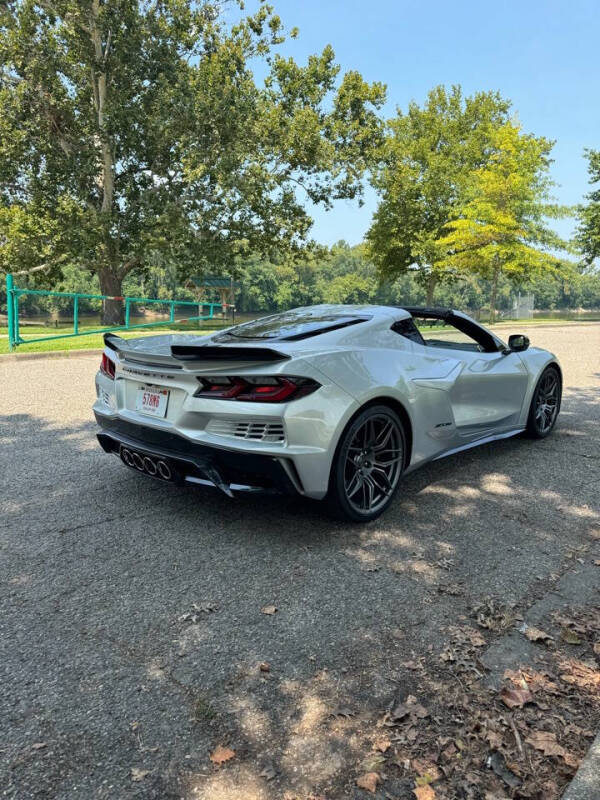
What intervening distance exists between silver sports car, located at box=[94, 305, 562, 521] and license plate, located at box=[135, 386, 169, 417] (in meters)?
0.01

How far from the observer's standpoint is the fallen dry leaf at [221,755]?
69.6 inches

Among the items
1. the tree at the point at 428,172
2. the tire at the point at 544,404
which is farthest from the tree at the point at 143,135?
the tire at the point at 544,404

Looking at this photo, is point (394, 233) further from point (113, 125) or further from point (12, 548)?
point (12, 548)

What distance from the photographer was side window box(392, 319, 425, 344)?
4109mm

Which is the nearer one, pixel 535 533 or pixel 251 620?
pixel 251 620

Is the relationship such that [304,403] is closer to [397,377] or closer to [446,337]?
[397,377]

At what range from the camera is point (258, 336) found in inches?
158

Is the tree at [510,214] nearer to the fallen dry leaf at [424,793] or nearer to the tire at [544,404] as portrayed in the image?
the tire at [544,404]

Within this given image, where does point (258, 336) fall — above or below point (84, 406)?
above

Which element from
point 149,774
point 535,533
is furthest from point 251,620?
point 535,533

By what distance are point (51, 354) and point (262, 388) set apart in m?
11.0

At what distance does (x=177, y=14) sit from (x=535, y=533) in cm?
2954

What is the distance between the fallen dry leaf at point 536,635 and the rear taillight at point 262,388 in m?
1.55

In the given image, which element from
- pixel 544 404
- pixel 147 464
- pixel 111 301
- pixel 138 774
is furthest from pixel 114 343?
pixel 111 301
